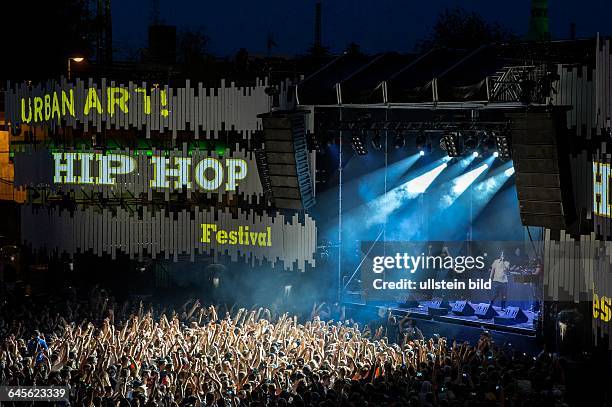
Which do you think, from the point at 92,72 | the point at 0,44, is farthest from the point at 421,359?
the point at 0,44

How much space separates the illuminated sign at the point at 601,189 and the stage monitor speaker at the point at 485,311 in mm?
4199

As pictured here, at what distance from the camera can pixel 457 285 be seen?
1530 cm

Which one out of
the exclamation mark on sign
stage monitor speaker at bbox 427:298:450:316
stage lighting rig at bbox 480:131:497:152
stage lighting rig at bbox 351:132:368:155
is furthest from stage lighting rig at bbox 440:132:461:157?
the exclamation mark on sign

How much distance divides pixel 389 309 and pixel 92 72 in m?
7.94

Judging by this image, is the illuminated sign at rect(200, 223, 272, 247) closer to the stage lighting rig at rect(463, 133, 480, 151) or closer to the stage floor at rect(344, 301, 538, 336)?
the stage floor at rect(344, 301, 538, 336)

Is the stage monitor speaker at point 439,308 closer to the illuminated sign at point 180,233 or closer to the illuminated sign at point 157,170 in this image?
the illuminated sign at point 180,233

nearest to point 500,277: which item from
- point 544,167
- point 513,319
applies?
point 513,319

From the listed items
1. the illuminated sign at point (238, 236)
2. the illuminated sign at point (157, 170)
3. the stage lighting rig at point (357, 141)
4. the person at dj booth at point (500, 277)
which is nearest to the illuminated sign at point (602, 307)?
the person at dj booth at point (500, 277)

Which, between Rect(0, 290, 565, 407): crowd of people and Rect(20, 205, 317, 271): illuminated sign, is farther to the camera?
Rect(20, 205, 317, 271): illuminated sign

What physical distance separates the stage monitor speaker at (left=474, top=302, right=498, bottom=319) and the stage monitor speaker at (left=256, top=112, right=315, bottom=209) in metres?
3.37

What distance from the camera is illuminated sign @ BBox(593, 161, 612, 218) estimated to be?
1323cm

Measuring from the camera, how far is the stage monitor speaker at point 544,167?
14.1 metres

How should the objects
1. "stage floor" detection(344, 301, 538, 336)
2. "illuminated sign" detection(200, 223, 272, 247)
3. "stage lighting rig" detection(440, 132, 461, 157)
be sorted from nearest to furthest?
"stage lighting rig" detection(440, 132, 461, 157), "stage floor" detection(344, 301, 538, 336), "illuminated sign" detection(200, 223, 272, 247)

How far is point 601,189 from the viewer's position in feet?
44.2
